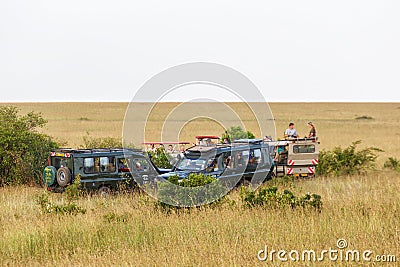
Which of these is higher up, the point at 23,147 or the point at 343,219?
the point at 23,147

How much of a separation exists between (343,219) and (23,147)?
1152 cm

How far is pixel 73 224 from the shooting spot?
34.8 ft

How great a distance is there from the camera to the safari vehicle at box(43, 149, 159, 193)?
1471 centimetres

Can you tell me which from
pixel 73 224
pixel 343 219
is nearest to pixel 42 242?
pixel 73 224

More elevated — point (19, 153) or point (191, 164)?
point (19, 153)

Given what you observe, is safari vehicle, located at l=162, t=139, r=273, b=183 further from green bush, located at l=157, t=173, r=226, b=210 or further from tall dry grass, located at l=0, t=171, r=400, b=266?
tall dry grass, located at l=0, t=171, r=400, b=266

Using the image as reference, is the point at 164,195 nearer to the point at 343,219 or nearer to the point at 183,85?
the point at 343,219

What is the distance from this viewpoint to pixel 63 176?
14664 mm

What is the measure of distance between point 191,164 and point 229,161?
3.67 feet

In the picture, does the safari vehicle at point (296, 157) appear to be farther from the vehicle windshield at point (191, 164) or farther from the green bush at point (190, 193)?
the green bush at point (190, 193)

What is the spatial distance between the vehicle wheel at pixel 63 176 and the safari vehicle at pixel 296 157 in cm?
731

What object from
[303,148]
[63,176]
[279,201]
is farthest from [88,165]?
[303,148]

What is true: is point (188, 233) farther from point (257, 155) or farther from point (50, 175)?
point (257, 155)

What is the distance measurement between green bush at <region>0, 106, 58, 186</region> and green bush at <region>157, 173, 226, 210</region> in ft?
23.5
